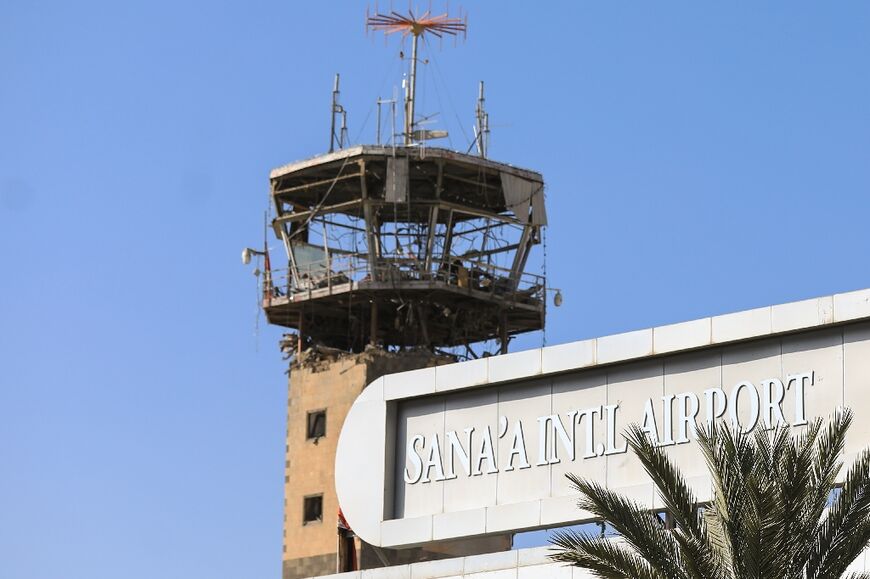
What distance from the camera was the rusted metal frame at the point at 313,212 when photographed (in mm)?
81438

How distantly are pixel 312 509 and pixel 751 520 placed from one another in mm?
47212

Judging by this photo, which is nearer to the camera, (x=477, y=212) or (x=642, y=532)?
(x=642, y=532)

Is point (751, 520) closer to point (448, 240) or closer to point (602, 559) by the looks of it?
point (602, 559)

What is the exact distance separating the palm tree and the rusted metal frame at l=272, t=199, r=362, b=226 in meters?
46.8

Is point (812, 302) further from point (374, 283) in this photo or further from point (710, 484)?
point (374, 283)

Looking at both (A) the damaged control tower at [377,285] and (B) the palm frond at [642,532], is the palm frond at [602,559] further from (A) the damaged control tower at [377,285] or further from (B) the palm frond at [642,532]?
(A) the damaged control tower at [377,285]

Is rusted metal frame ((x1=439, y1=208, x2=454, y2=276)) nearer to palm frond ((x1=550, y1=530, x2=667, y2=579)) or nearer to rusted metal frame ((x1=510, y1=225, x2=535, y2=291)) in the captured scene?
rusted metal frame ((x1=510, y1=225, x2=535, y2=291))

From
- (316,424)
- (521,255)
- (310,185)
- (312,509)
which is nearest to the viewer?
(312,509)

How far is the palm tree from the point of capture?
33188 mm

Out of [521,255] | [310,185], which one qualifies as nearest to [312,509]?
[310,185]

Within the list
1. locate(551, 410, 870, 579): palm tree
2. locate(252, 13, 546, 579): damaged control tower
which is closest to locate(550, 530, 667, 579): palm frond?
locate(551, 410, 870, 579): palm tree

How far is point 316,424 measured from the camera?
80188mm

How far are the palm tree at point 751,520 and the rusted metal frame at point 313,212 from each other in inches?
1841

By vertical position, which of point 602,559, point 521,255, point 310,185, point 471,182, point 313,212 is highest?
point 471,182
